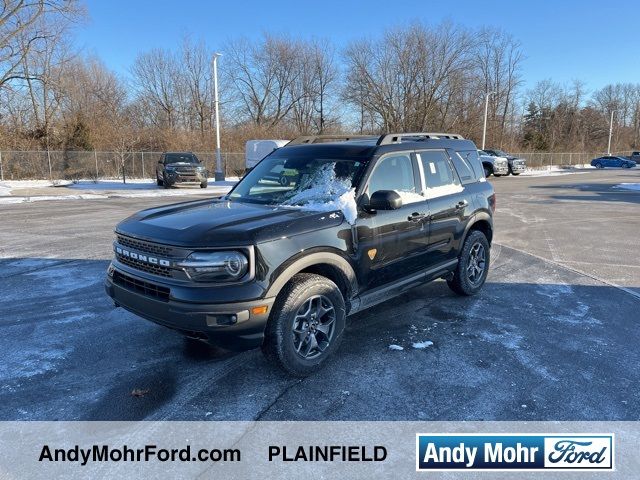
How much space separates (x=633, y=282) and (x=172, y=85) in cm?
4854

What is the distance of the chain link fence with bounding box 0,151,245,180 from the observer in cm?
2870

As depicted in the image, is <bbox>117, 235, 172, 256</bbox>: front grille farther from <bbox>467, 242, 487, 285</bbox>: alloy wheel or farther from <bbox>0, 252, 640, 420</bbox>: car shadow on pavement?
<bbox>467, 242, 487, 285</bbox>: alloy wheel

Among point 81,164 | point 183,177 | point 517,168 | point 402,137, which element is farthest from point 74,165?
point 517,168

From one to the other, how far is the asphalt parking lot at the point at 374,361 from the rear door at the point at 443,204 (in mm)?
740

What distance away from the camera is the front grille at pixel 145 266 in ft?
11.1

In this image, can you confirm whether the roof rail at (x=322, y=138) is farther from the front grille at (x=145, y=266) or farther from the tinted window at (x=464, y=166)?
the front grille at (x=145, y=266)

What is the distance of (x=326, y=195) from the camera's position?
13.6 feet

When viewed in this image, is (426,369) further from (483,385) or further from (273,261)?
(273,261)

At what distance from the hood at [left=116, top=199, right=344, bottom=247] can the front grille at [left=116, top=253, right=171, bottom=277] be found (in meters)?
0.20

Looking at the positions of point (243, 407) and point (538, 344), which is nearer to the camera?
point (243, 407)

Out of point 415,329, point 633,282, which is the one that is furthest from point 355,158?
point 633,282

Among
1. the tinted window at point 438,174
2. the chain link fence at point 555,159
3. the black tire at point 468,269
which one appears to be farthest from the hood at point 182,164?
the chain link fence at point 555,159

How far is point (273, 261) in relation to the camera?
3.37 meters

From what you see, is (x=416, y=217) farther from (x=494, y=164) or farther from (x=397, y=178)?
(x=494, y=164)
